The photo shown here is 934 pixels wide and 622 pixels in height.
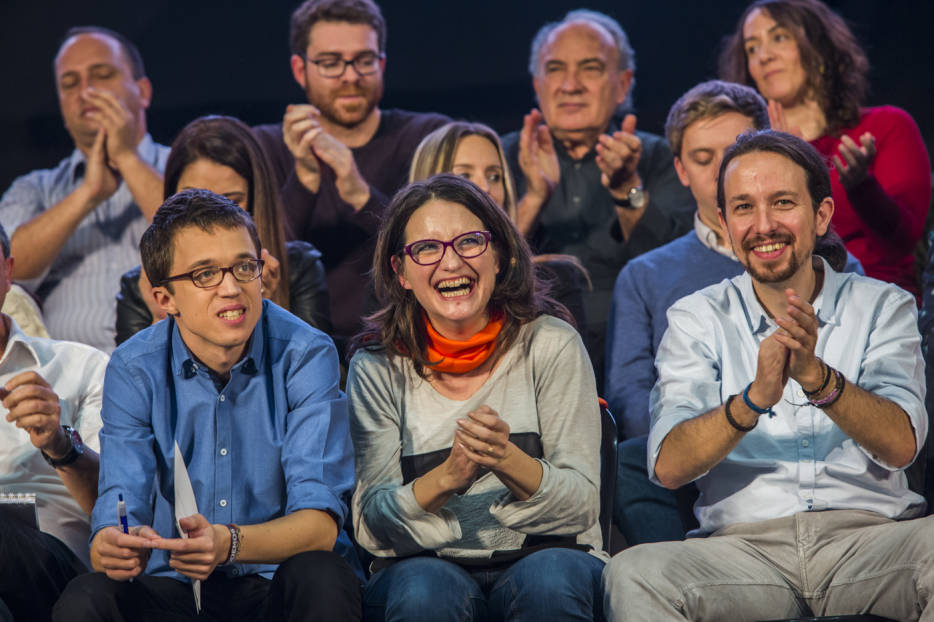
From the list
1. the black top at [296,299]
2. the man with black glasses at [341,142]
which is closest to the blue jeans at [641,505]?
the black top at [296,299]

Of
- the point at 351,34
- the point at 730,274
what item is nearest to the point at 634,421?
the point at 730,274

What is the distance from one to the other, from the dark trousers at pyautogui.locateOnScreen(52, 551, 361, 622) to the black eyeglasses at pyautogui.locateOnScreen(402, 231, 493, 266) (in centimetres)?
72

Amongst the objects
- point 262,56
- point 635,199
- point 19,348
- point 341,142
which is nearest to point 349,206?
point 341,142

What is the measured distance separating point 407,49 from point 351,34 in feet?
2.37

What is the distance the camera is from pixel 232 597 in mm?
2236

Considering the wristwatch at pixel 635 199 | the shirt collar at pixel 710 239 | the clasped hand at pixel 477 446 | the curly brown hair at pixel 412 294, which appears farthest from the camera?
the wristwatch at pixel 635 199

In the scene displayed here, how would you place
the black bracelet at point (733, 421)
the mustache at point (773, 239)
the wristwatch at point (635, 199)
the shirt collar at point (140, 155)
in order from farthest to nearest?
the shirt collar at point (140, 155) < the wristwatch at point (635, 199) < the mustache at point (773, 239) < the black bracelet at point (733, 421)

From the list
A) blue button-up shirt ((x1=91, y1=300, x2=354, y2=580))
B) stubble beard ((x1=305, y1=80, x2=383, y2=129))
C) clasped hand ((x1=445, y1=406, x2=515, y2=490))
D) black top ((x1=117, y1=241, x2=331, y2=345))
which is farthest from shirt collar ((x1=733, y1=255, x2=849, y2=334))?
stubble beard ((x1=305, y1=80, x2=383, y2=129))

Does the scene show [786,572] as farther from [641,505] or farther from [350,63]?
[350,63]

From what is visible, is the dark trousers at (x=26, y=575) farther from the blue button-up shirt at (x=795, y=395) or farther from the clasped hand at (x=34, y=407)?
the blue button-up shirt at (x=795, y=395)

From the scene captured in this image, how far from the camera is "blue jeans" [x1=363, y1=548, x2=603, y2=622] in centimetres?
210

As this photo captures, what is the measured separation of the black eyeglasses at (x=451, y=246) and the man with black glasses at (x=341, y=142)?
1.22 m

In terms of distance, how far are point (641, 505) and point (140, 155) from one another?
244 cm

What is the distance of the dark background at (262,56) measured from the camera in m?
4.63
